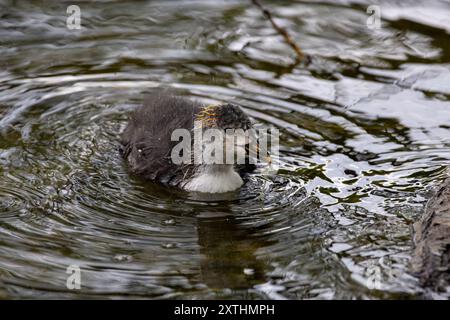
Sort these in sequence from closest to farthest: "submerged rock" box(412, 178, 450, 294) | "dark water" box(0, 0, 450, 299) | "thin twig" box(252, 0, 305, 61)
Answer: "submerged rock" box(412, 178, 450, 294) → "dark water" box(0, 0, 450, 299) → "thin twig" box(252, 0, 305, 61)

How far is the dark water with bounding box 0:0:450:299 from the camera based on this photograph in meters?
6.16

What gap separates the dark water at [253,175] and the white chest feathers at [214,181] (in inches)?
6.7

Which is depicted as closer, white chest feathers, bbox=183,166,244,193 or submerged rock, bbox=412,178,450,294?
submerged rock, bbox=412,178,450,294

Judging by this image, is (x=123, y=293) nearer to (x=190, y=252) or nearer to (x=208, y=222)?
(x=190, y=252)

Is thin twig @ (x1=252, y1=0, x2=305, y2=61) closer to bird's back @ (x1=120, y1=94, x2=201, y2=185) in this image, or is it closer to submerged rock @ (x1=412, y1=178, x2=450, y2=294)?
bird's back @ (x1=120, y1=94, x2=201, y2=185)

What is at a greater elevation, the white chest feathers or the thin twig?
the thin twig

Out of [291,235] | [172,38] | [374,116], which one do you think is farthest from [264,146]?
[172,38]

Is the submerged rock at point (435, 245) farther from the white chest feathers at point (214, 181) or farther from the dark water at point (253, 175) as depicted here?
the white chest feathers at point (214, 181)

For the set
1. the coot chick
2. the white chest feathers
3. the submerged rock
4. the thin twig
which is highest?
the thin twig

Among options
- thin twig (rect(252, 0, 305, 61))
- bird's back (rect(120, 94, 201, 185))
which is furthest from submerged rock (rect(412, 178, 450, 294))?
thin twig (rect(252, 0, 305, 61))

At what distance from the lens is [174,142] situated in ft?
27.3

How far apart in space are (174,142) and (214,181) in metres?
0.65

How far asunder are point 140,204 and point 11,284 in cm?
176

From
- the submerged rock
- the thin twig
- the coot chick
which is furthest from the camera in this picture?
the thin twig
